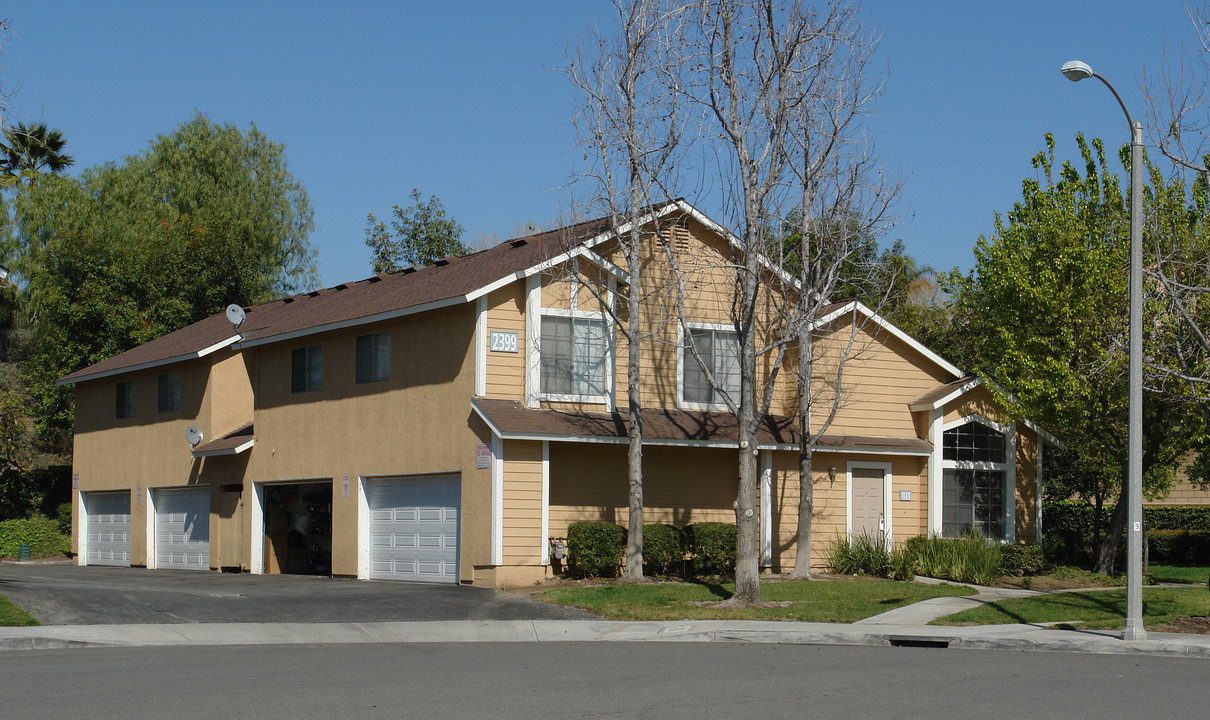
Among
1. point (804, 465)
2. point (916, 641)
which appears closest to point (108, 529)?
point (804, 465)

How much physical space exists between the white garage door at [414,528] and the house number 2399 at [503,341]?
2826mm

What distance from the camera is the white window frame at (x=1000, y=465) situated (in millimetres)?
27703

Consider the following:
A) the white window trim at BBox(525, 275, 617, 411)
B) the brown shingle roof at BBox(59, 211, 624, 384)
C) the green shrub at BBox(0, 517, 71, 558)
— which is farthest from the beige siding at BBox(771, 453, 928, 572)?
the green shrub at BBox(0, 517, 71, 558)

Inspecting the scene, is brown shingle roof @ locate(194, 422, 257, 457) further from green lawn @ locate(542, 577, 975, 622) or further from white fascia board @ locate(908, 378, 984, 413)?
white fascia board @ locate(908, 378, 984, 413)

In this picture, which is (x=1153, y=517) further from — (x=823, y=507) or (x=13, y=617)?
(x=13, y=617)

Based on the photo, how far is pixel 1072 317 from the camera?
25.0 meters

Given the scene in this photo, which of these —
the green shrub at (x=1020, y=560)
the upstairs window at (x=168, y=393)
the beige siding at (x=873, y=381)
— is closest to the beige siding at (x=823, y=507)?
the beige siding at (x=873, y=381)

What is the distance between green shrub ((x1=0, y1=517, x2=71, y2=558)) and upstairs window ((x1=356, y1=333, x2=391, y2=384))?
18206 mm

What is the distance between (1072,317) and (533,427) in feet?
36.9

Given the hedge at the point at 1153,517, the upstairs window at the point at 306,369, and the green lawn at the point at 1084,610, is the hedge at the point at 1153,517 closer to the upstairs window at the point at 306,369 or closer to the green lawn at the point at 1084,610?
the green lawn at the point at 1084,610

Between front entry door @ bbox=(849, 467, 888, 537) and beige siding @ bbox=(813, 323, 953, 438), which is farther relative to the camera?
front entry door @ bbox=(849, 467, 888, 537)

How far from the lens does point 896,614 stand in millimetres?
19047

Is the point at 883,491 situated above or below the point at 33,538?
above

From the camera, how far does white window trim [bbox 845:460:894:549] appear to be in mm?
27297
